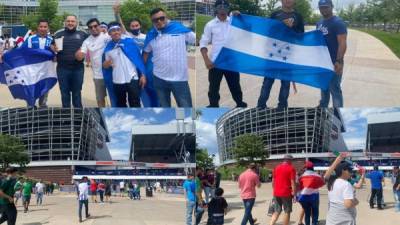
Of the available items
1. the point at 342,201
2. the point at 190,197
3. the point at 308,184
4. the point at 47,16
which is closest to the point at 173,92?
the point at 190,197

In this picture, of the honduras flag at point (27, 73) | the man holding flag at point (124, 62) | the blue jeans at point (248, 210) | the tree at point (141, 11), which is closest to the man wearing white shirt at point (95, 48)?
the man holding flag at point (124, 62)

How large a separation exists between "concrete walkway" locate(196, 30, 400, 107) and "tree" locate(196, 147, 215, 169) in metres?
0.50

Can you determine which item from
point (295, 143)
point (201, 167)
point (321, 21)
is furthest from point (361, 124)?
point (201, 167)

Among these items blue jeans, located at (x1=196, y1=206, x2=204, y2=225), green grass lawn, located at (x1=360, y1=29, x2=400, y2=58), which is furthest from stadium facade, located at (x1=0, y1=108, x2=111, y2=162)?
green grass lawn, located at (x1=360, y1=29, x2=400, y2=58)

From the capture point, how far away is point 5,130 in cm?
688

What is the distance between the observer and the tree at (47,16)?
22.5ft

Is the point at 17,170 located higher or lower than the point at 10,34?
lower

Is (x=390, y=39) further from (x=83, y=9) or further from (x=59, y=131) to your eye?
(x=59, y=131)

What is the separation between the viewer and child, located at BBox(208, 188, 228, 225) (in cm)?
668

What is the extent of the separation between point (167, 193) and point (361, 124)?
224 cm

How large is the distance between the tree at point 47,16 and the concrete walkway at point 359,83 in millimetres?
1589

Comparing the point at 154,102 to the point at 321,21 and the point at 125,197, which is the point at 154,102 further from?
the point at 321,21

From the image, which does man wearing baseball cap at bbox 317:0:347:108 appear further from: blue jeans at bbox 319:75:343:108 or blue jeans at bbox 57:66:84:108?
blue jeans at bbox 57:66:84:108

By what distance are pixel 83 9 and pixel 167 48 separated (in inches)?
39.8
